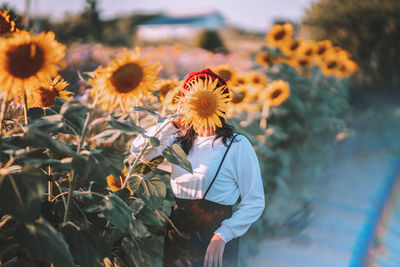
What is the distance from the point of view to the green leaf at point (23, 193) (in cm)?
128

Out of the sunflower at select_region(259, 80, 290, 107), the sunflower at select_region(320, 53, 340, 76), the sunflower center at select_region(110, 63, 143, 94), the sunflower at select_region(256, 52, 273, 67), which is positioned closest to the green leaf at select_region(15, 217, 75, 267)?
the sunflower center at select_region(110, 63, 143, 94)

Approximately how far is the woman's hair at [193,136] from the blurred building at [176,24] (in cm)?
5178

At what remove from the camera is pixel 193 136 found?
2.23 metres

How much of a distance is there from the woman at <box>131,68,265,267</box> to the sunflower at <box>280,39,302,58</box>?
4.08 m

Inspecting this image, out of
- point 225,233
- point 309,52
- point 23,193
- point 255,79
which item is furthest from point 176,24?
point 23,193

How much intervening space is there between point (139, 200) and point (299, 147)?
14.4ft

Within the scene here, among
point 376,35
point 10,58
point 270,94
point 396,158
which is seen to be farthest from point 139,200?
point 376,35

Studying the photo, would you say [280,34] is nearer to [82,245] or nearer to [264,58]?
[264,58]

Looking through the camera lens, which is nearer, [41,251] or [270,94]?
[41,251]

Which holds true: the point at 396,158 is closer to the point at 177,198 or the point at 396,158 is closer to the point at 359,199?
the point at 359,199

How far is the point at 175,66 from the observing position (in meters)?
8.48

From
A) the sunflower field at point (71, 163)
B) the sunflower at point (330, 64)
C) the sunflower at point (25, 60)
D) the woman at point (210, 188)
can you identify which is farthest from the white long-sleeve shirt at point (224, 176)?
the sunflower at point (330, 64)

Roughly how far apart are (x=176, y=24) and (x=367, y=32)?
1757 inches

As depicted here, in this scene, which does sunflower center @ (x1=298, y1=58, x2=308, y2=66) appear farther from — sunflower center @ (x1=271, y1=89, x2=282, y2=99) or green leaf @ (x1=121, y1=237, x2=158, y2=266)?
green leaf @ (x1=121, y1=237, x2=158, y2=266)
